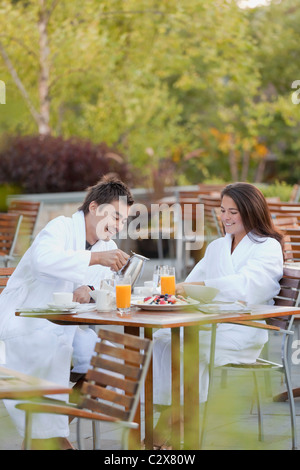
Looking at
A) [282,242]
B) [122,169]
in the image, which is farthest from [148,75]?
[282,242]

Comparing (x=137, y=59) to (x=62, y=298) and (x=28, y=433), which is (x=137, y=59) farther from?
(x=28, y=433)

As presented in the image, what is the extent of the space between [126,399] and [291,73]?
23.8 metres

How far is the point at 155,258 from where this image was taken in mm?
13195

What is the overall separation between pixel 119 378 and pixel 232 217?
1954 millimetres

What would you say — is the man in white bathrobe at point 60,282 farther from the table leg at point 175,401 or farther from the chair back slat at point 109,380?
the chair back slat at point 109,380

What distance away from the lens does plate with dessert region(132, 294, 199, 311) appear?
4.01m

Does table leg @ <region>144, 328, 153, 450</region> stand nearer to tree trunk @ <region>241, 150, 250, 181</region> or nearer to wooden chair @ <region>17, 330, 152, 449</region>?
wooden chair @ <region>17, 330, 152, 449</region>

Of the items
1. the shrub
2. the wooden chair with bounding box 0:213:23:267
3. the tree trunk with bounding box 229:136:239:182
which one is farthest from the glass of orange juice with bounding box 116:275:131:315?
the tree trunk with bounding box 229:136:239:182

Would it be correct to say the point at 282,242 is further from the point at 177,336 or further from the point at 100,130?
the point at 100,130

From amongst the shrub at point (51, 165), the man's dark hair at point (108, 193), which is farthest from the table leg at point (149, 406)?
the shrub at point (51, 165)

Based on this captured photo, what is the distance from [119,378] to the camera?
3057 mm

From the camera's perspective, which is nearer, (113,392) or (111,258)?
(113,392)

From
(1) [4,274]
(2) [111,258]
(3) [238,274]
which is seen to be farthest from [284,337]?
(1) [4,274]

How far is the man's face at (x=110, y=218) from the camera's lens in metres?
4.43
